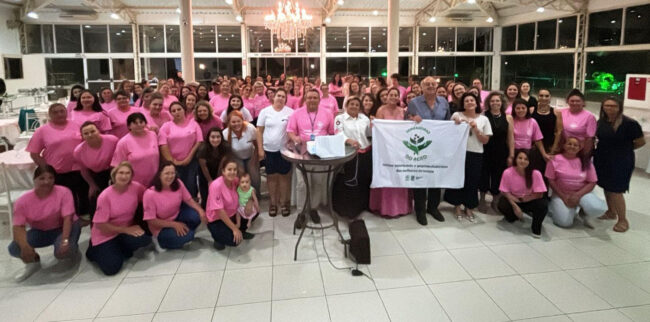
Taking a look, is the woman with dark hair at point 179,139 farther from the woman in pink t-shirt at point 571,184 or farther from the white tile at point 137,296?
the woman in pink t-shirt at point 571,184

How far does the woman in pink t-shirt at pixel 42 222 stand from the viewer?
3.35m

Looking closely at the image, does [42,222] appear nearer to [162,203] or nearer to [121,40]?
[162,203]

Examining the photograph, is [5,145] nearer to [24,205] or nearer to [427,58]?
A: [24,205]

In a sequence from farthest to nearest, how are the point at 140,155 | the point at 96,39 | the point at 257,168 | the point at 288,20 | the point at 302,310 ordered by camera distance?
the point at 96,39
the point at 288,20
the point at 257,168
the point at 140,155
the point at 302,310

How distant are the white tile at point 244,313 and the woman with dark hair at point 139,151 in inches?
64.7

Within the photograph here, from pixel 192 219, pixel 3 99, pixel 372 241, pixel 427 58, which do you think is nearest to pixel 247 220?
pixel 192 219

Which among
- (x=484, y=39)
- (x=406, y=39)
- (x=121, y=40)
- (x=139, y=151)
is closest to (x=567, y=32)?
(x=484, y=39)

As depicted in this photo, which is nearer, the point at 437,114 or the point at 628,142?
the point at 628,142

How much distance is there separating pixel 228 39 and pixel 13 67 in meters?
6.92

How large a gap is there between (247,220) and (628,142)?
3.88 metres

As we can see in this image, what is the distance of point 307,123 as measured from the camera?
4.31m

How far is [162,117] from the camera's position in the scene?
15.7ft

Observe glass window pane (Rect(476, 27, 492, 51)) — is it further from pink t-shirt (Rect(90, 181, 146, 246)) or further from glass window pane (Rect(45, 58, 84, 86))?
pink t-shirt (Rect(90, 181, 146, 246))

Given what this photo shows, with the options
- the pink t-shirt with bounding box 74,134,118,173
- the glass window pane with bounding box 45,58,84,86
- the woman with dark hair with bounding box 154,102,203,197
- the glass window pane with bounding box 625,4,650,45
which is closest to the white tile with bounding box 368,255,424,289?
the woman with dark hair with bounding box 154,102,203,197
